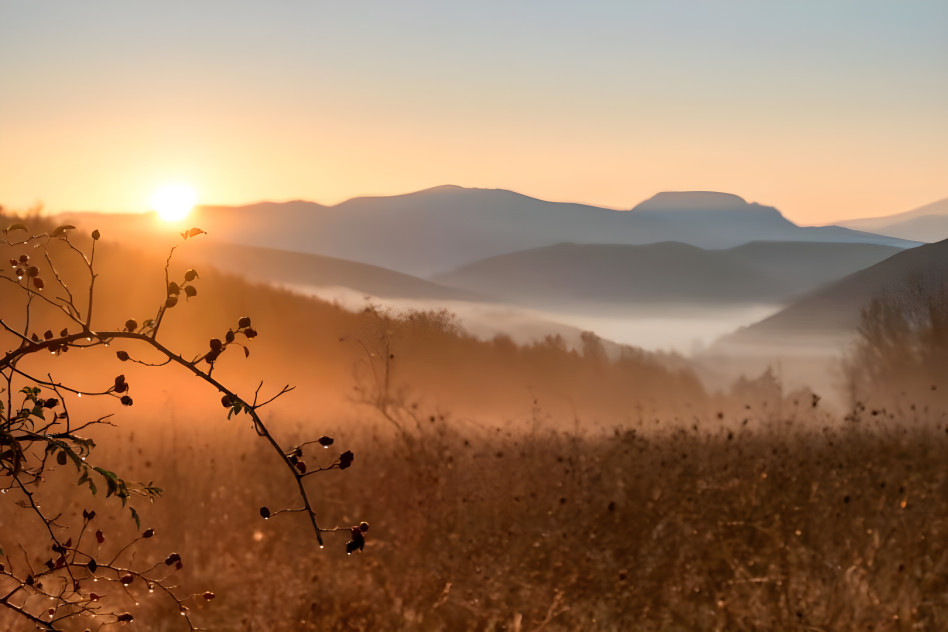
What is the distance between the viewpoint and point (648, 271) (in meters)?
152

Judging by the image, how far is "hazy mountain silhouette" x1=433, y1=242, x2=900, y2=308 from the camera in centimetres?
13475

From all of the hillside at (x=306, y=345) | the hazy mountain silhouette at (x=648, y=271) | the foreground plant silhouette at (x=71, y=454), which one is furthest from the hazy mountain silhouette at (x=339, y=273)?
the hazy mountain silhouette at (x=648, y=271)

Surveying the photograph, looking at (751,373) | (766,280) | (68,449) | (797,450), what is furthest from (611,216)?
(68,449)

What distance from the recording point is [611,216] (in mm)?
146625

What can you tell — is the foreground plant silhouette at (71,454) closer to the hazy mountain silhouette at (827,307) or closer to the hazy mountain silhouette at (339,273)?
the hazy mountain silhouette at (339,273)

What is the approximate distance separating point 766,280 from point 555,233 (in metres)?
44.9

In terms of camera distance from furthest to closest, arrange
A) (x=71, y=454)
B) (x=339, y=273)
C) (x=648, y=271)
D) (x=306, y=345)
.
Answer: (x=648, y=271) → (x=339, y=273) → (x=306, y=345) → (x=71, y=454)

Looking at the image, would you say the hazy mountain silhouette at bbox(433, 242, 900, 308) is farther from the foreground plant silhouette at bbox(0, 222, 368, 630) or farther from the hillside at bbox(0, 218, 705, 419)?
the foreground plant silhouette at bbox(0, 222, 368, 630)

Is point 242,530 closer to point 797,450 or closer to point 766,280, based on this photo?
point 797,450

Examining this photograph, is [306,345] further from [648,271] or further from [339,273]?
[648,271]

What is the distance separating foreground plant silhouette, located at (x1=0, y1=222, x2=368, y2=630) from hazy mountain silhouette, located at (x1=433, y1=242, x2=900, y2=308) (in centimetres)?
11490

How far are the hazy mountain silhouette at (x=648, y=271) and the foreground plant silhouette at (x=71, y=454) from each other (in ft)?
377

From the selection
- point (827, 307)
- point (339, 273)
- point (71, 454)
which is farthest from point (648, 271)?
point (71, 454)

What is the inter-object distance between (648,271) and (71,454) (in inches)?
6057
